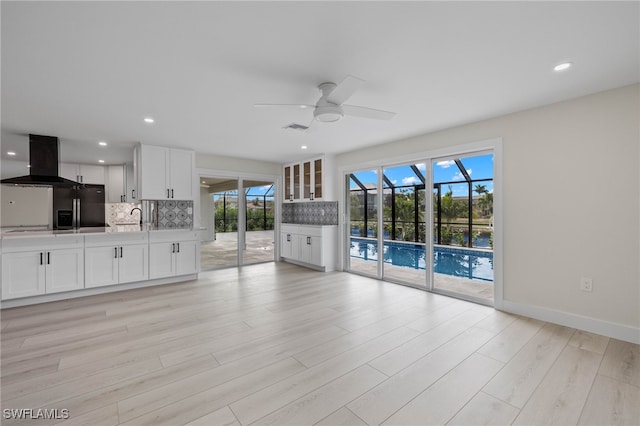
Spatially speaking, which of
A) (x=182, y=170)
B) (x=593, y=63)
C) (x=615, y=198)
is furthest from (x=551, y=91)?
(x=182, y=170)

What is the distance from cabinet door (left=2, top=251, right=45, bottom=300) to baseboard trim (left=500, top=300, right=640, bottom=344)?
5.96m

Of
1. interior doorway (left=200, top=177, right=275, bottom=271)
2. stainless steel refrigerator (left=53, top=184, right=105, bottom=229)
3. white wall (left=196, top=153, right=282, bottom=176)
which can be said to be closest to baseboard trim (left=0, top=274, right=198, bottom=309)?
interior doorway (left=200, top=177, right=275, bottom=271)

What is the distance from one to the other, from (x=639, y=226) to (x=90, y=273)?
6.46 meters

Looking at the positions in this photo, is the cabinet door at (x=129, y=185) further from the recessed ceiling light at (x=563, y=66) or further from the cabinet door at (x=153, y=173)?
the recessed ceiling light at (x=563, y=66)

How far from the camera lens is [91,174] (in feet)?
19.0

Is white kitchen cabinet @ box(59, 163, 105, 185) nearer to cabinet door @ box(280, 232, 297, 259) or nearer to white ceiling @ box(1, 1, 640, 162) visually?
white ceiling @ box(1, 1, 640, 162)

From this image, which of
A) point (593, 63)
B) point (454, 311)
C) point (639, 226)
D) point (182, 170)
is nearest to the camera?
point (593, 63)

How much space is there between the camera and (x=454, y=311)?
3266 millimetres

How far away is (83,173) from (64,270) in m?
2.92

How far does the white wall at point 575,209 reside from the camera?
253 cm

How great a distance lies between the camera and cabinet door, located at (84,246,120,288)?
3949mm

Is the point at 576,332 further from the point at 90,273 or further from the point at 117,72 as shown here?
the point at 90,273

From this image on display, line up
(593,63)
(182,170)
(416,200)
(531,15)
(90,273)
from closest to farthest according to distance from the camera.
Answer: (531,15), (593,63), (90,273), (416,200), (182,170)

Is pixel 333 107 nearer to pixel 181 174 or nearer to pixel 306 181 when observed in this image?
pixel 306 181
